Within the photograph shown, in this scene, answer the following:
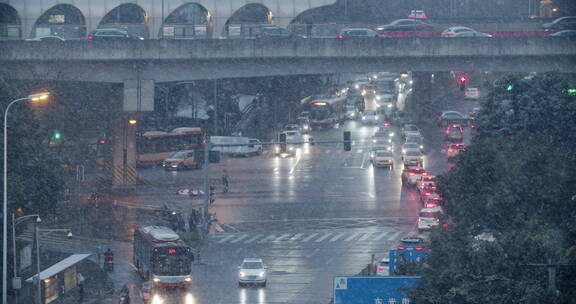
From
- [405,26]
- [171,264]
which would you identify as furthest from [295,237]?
[405,26]

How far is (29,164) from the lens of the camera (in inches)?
1064

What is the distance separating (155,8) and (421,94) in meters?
20.6

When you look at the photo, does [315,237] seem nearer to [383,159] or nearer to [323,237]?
[323,237]

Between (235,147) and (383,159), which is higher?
(235,147)

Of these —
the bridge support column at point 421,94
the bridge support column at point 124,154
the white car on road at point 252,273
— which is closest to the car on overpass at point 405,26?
the bridge support column at point 421,94

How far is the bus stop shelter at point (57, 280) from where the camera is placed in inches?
966

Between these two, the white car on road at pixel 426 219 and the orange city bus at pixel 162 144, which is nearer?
the white car on road at pixel 426 219

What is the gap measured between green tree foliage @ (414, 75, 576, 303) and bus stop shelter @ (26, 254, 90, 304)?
1056 cm

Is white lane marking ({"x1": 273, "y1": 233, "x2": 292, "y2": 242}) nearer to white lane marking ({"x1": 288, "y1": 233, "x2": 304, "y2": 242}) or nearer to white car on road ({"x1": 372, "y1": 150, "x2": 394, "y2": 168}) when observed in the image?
white lane marking ({"x1": 288, "y1": 233, "x2": 304, "y2": 242})

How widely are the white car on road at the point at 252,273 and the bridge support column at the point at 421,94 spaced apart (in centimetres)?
3768

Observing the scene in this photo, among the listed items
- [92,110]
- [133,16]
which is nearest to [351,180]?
[92,110]

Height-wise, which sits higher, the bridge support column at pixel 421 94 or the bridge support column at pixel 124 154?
the bridge support column at pixel 421 94

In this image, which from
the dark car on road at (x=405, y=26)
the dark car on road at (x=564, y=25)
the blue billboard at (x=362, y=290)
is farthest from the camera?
the dark car on road at (x=405, y=26)

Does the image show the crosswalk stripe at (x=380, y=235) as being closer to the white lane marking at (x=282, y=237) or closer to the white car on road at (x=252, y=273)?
the white lane marking at (x=282, y=237)
